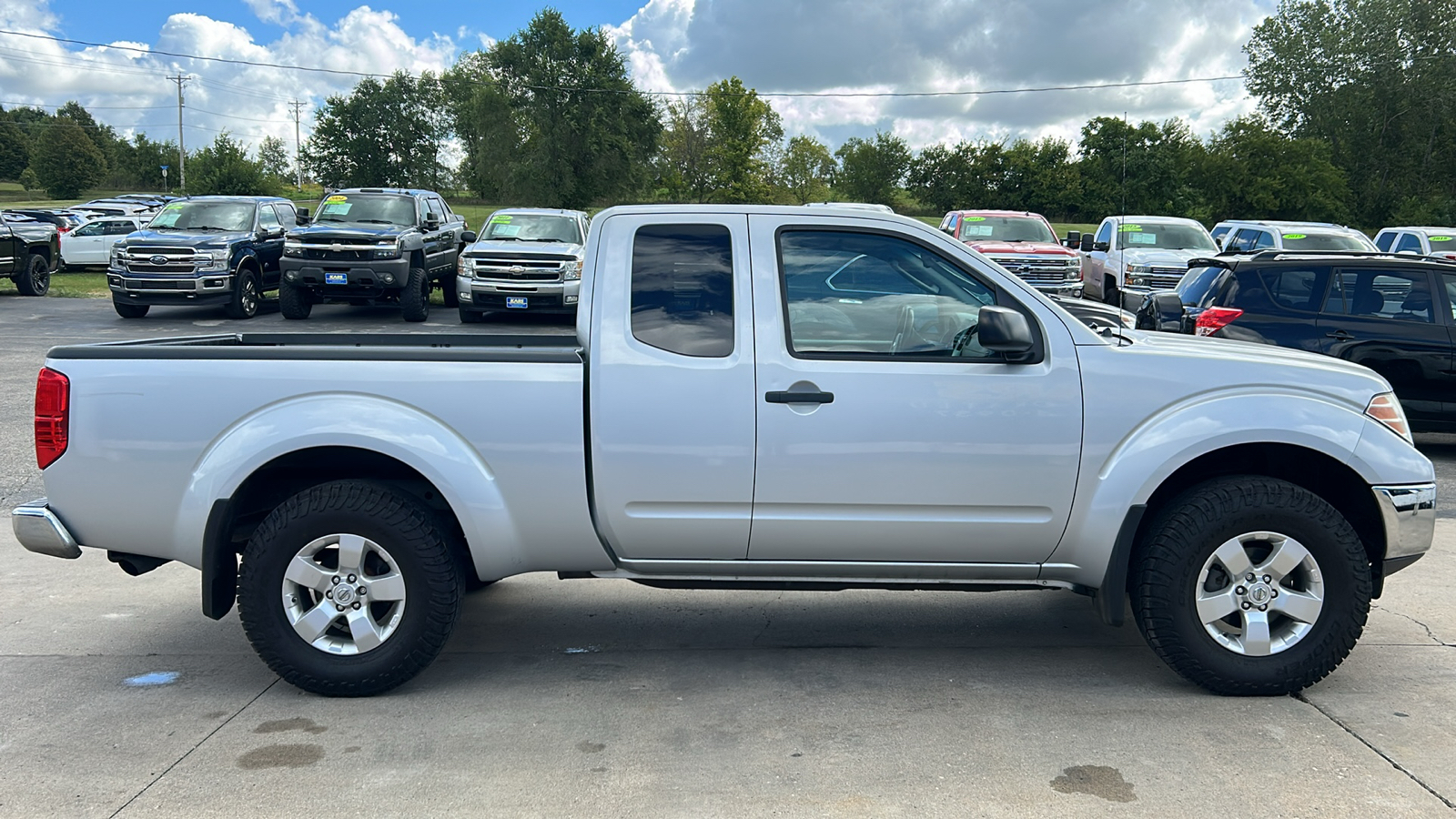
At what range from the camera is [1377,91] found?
63375 millimetres

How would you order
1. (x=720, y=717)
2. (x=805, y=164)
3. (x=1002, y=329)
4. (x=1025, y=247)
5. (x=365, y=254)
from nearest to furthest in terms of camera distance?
(x=1002, y=329), (x=720, y=717), (x=365, y=254), (x=1025, y=247), (x=805, y=164)

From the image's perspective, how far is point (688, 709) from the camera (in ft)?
13.8

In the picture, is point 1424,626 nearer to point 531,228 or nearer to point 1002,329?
point 1002,329

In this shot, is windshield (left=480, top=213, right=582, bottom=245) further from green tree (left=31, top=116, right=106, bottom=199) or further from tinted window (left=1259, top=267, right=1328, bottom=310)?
green tree (left=31, top=116, right=106, bottom=199)

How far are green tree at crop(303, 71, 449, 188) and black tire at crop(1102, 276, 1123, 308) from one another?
7352 centimetres

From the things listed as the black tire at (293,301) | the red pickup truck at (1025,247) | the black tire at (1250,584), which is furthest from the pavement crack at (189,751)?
the red pickup truck at (1025,247)

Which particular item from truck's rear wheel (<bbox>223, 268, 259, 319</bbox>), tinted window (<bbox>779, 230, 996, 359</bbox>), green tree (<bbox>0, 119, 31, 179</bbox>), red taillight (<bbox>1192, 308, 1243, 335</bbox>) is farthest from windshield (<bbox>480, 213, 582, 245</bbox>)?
green tree (<bbox>0, 119, 31, 179</bbox>)

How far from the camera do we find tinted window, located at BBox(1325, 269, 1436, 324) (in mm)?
9125

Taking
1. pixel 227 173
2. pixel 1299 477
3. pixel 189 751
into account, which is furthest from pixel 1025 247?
pixel 227 173

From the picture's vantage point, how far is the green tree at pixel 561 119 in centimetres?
6856

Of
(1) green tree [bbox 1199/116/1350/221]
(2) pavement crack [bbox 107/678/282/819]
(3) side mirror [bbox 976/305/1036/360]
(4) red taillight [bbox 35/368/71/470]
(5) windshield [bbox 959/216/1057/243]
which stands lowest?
(2) pavement crack [bbox 107/678/282/819]

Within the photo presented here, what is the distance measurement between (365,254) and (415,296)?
3.55 ft

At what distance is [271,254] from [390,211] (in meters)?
2.82

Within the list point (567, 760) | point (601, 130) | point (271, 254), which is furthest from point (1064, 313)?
point (601, 130)
